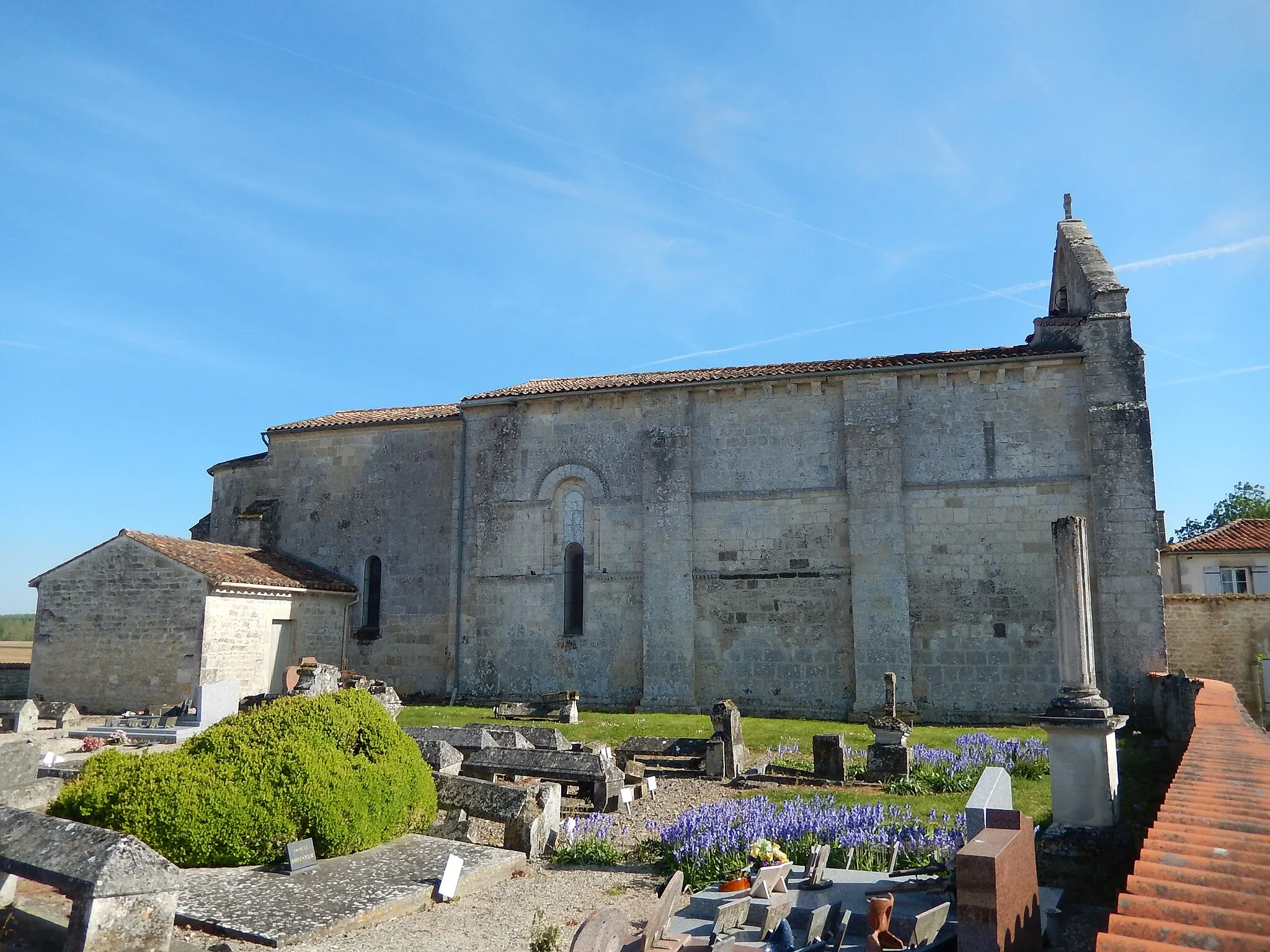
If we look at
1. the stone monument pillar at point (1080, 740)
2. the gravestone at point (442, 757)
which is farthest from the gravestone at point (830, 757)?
the gravestone at point (442, 757)

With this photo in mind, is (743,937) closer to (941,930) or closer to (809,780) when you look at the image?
(941,930)

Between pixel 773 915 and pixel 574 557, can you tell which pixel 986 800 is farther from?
pixel 574 557

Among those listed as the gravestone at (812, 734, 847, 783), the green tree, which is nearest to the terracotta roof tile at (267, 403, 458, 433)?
the gravestone at (812, 734, 847, 783)

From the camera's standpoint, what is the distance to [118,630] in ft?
62.2

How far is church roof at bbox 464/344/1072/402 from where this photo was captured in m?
18.3

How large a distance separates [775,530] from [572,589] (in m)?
5.31

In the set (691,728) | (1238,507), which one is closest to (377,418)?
(691,728)

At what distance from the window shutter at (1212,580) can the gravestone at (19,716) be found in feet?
99.8

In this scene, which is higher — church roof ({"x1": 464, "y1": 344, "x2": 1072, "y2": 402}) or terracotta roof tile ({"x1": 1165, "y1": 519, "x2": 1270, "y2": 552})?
church roof ({"x1": 464, "y1": 344, "x2": 1072, "y2": 402})

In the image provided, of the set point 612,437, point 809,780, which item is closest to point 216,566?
point 612,437

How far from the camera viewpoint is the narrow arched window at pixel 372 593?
22.8 meters

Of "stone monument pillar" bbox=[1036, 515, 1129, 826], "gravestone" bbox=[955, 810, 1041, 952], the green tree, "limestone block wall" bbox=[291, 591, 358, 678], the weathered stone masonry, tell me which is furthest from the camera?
the green tree

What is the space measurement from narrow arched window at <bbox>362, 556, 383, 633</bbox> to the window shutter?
80.0ft

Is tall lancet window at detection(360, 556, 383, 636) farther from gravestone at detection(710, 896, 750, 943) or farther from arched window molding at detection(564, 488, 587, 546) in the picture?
gravestone at detection(710, 896, 750, 943)
